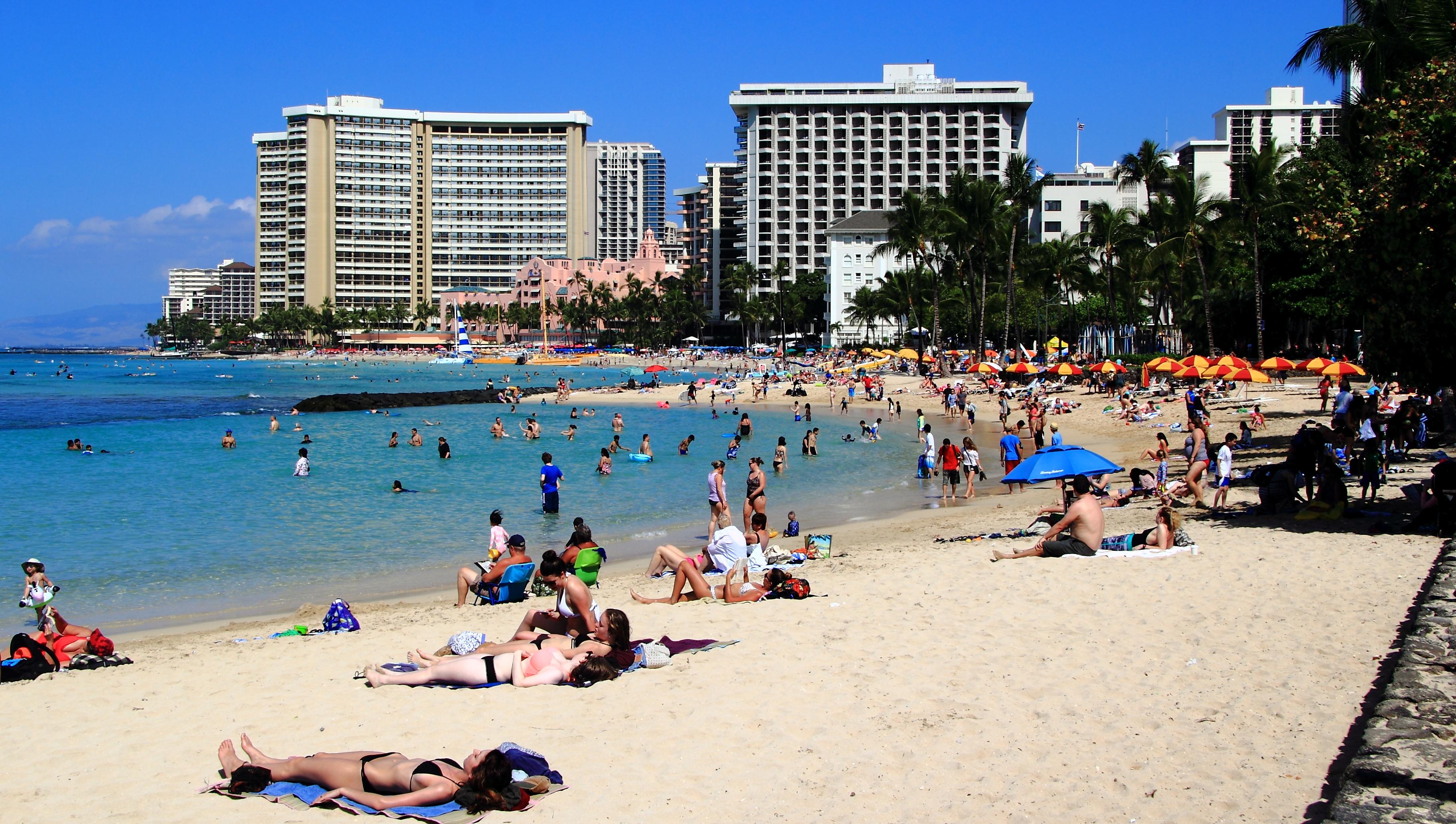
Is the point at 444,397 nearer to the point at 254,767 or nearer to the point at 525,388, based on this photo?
the point at 525,388

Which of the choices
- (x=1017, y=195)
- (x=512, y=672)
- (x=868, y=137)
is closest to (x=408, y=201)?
(x=868, y=137)

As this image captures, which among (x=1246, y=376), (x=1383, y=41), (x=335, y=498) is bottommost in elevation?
(x=335, y=498)

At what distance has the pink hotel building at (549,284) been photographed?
146m

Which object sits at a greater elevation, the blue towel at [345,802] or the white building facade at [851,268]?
the white building facade at [851,268]

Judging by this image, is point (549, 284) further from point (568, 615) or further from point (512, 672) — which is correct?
point (512, 672)

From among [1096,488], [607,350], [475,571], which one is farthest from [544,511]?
[607,350]

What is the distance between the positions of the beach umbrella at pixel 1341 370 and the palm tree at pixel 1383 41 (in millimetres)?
6768

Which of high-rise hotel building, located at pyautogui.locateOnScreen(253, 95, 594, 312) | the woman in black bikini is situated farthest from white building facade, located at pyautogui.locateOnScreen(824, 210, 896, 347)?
the woman in black bikini

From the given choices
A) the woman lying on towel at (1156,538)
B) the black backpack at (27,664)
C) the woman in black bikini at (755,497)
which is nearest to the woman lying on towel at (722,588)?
the woman in black bikini at (755,497)

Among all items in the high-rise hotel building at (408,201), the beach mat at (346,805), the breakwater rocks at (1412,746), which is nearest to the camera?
the breakwater rocks at (1412,746)

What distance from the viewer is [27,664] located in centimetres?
812

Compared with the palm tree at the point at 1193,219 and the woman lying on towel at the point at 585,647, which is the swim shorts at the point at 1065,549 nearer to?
the woman lying on towel at the point at 585,647

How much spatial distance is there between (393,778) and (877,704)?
3.05 m

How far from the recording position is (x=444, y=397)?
58.7 metres
